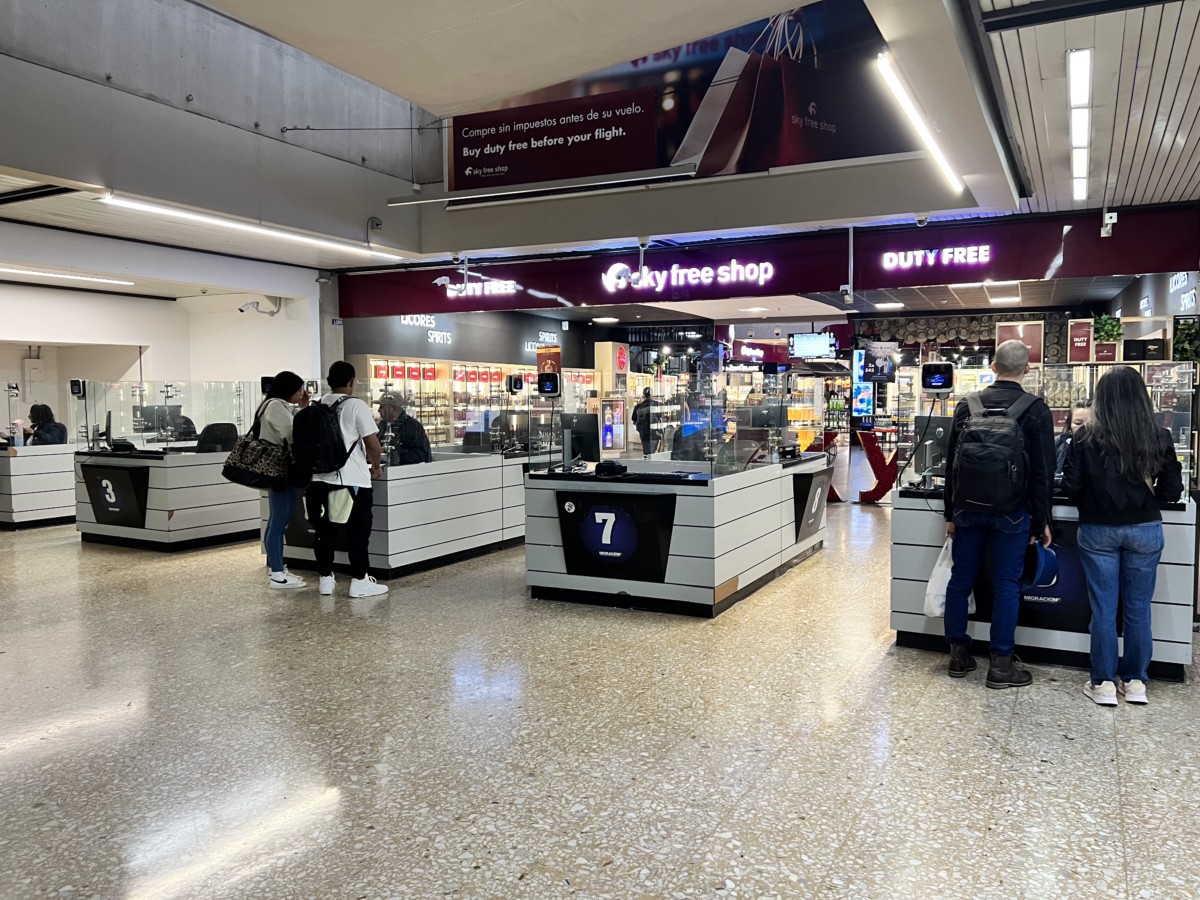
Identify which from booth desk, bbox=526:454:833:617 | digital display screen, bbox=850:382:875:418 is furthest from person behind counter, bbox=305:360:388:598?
digital display screen, bbox=850:382:875:418

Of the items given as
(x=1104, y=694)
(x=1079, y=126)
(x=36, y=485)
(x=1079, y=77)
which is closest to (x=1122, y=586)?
(x=1104, y=694)

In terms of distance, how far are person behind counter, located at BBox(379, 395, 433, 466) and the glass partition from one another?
8.86ft

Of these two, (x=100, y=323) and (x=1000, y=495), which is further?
(x=100, y=323)

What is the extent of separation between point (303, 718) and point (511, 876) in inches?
62.6

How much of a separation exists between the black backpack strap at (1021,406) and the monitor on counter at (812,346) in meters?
14.8

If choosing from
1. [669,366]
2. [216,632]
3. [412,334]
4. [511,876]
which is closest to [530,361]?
[412,334]

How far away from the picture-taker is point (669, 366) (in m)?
7.20

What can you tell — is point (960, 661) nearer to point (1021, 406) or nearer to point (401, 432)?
point (1021, 406)

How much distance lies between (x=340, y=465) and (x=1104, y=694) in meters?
4.52

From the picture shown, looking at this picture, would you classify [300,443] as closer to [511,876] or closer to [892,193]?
[511,876]

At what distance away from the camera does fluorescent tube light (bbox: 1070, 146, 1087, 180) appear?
5.62 metres

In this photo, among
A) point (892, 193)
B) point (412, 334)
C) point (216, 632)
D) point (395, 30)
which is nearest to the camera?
point (395, 30)

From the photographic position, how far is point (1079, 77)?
14.2 feet

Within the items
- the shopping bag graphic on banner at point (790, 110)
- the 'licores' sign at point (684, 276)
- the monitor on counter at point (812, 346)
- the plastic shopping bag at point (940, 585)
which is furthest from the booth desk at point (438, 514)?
the monitor on counter at point (812, 346)
